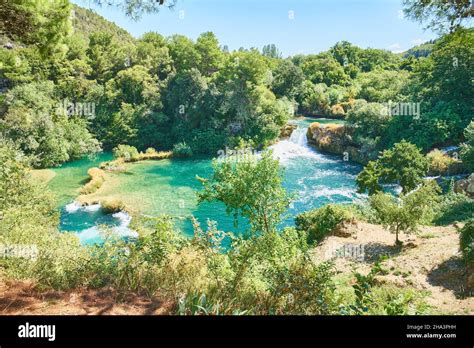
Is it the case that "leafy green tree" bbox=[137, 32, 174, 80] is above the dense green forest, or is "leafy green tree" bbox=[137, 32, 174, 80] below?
above

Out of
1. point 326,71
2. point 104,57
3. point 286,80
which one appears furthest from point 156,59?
point 326,71

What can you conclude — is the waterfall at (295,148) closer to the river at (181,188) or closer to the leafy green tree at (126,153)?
the river at (181,188)

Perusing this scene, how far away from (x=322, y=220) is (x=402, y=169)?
4.38 m

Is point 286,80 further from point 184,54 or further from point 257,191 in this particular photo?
point 257,191

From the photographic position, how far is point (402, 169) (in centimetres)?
1512

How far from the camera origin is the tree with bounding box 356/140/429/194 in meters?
15.0

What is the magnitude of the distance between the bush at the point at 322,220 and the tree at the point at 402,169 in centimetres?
181

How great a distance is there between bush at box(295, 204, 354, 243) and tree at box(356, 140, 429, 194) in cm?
181

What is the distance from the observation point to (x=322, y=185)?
68.3 ft

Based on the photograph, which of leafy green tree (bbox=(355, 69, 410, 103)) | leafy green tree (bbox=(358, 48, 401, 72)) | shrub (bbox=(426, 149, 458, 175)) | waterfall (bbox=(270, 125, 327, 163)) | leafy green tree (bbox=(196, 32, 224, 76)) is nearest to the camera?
shrub (bbox=(426, 149, 458, 175))

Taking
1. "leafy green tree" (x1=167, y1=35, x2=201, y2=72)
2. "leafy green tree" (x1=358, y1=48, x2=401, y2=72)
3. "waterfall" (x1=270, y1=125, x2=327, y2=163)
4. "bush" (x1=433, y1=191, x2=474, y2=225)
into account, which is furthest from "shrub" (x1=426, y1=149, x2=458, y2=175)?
"leafy green tree" (x1=358, y1=48, x2=401, y2=72)

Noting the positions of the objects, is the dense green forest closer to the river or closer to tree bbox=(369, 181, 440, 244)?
tree bbox=(369, 181, 440, 244)

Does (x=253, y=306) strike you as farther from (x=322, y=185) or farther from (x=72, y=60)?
(x=72, y=60)
